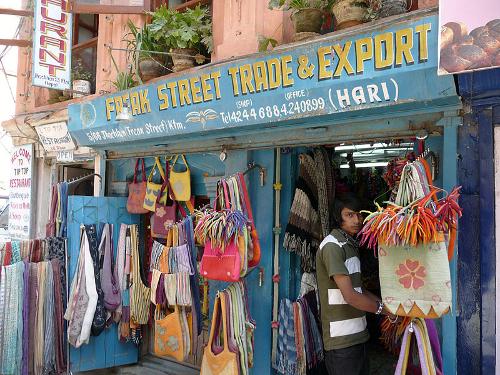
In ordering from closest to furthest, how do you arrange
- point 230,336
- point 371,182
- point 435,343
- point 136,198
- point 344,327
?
point 435,343
point 344,327
point 230,336
point 371,182
point 136,198

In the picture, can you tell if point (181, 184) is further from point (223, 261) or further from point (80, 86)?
point (80, 86)

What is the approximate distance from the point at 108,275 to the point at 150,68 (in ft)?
8.48

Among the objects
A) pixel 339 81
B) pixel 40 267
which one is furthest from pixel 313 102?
pixel 40 267

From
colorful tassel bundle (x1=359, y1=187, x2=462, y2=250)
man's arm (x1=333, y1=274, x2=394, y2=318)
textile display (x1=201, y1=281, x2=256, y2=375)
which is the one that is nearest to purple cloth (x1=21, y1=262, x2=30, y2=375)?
textile display (x1=201, y1=281, x2=256, y2=375)

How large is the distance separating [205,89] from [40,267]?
9.51ft

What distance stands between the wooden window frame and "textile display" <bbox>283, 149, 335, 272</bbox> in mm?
2802

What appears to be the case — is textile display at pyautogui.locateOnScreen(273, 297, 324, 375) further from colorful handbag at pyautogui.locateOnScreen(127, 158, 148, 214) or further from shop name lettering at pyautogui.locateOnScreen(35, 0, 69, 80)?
shop name lettering at pyautogui.locateOnScreen(35, 0, 69, 80)

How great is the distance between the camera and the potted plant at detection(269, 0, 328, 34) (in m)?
4.18

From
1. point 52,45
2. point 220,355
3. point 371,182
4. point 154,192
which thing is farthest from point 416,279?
point 52,45

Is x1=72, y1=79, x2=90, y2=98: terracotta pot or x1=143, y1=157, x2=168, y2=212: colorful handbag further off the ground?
x1=72, y1=79, x2=90, y2=98: terracotta pot

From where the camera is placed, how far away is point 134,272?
562 cm

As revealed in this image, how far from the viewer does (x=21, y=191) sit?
28.6ft

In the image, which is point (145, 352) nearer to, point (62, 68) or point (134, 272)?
point (134, 272)

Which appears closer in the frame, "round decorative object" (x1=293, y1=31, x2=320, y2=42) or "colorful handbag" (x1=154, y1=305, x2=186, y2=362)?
"round decorative object" (x1=293, y1=31, x2=320, y2=42)
